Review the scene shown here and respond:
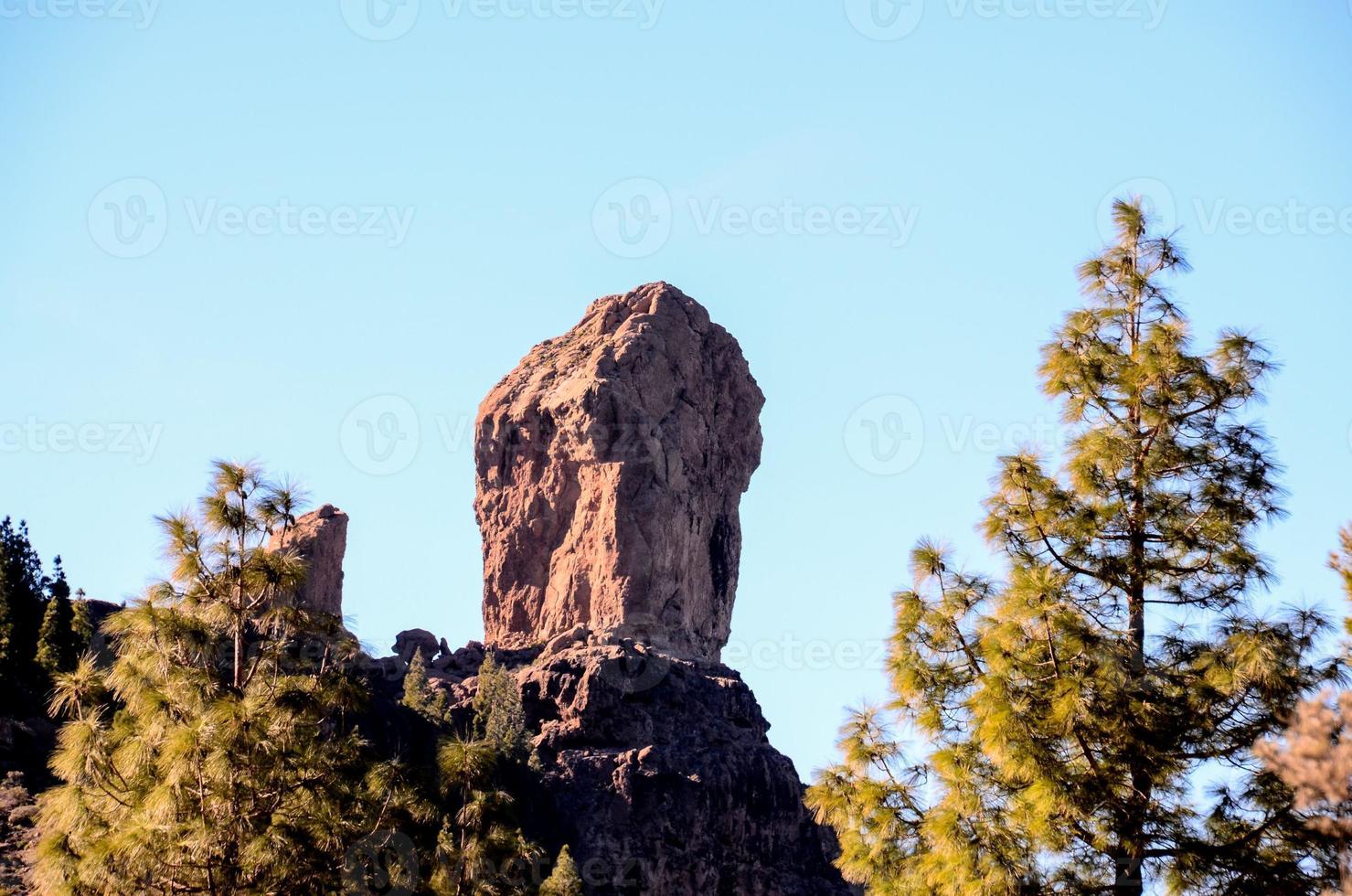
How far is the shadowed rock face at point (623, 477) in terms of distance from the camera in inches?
3600

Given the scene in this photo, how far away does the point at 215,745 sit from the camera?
19.2 meters

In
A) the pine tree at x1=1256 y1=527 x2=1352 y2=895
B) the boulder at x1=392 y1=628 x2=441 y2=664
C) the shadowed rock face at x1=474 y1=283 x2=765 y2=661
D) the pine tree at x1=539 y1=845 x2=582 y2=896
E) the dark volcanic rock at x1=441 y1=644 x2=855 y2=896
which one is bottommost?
the pine tree at x1=1256 y1=527 x2=1352 y2=895

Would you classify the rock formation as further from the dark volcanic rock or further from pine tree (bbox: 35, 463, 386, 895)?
pine tree (bbox: 35, 463, 386, 895)

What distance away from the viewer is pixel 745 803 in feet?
257

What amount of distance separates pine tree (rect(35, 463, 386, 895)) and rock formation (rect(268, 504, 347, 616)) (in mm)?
65230

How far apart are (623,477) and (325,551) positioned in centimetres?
1730

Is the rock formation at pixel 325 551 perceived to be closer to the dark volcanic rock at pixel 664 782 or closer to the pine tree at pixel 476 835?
the dark volcanic rock at pixel 664 782

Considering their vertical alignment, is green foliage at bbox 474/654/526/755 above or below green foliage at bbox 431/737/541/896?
above

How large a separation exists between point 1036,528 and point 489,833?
343 inches

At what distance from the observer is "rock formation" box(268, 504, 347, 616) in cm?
8619

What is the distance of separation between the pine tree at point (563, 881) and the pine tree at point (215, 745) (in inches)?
1301

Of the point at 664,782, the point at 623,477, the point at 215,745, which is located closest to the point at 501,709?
the point at 664,782

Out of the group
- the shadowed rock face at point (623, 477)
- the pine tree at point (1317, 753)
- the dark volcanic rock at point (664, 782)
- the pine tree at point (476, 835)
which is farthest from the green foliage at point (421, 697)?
the pine tree at point (1317, 753)

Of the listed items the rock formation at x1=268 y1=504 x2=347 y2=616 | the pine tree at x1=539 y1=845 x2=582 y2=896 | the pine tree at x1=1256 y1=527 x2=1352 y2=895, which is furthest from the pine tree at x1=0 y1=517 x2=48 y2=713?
the pine tree at x1=1256 y1=527 x2=1352 y2=895
